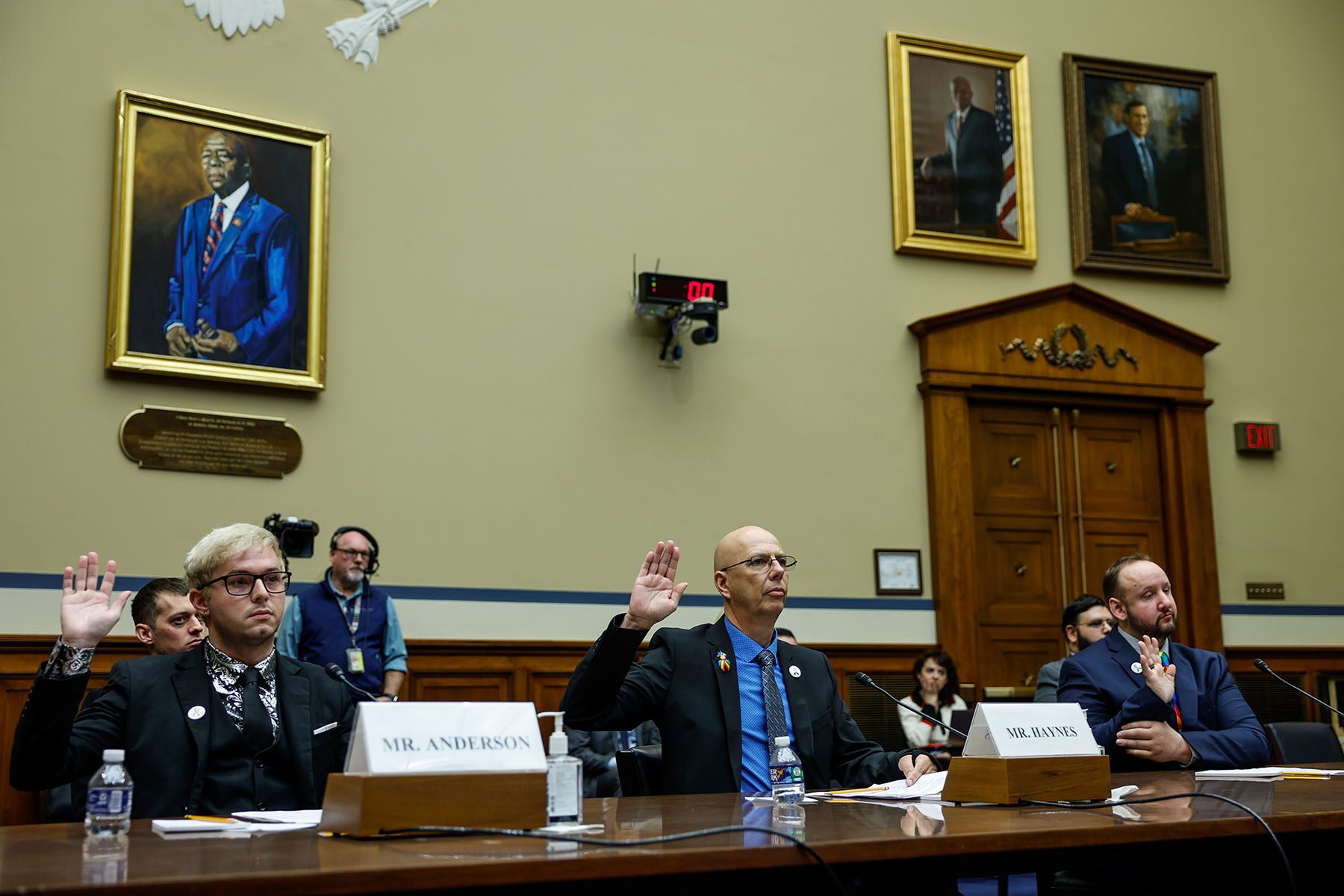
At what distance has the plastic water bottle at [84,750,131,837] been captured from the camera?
2258mm

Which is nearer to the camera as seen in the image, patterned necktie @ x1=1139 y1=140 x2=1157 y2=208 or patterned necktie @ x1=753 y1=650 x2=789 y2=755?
patterned necktie @ x1=753 y1=650 x2=789 y2=755

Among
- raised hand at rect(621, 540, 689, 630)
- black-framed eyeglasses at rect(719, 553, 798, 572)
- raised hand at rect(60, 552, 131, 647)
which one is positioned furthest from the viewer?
black-framed eyeglasses at rect(719, 553, 798, 572)

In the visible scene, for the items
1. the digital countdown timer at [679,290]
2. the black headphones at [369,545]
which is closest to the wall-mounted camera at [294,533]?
the black headphones at [369,545]

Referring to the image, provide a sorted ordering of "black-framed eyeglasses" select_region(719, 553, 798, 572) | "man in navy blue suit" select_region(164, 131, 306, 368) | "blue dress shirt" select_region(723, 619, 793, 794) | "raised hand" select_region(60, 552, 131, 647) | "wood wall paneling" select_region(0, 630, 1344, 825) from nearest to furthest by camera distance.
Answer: "raised hand" select_region(60, 552, 131, 647), "blue dress shirt" select_region(723, 619, 793, 794), "black-framed eyeglasses" select_region(719, 553, 798, 572), "wood wall paneling" select_region(0, 630, 1344, 825), "man in navy blue suit" select_region(164, 131, 306, 368)

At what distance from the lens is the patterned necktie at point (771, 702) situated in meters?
3.58

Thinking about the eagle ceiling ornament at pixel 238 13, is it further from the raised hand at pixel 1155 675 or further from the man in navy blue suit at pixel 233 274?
the raised hand at pixel 1155 675

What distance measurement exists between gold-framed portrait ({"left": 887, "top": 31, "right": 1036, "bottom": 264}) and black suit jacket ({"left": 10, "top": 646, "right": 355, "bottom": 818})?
19.0 feet

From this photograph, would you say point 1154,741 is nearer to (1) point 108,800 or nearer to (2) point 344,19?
(1) point 108,800

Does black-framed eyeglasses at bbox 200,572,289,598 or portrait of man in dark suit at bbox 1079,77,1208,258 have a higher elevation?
portrait of man in dark suit at bbox 1079,77,1208,258

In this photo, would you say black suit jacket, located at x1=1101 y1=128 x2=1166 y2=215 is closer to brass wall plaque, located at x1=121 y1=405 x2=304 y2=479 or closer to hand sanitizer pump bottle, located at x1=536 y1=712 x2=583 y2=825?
brass wall plaque, located at x1=121 y1=405 x2=304 y2=479

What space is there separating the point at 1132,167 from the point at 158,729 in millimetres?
7636

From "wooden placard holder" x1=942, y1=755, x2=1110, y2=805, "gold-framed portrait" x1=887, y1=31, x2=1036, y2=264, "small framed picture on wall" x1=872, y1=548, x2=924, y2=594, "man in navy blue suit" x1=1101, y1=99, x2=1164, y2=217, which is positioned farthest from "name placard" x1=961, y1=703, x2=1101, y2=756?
"man in navy blue suit" x1=1101, y1=99, x2=1164, y2=217

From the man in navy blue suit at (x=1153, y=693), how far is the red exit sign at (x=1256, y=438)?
4735 mm

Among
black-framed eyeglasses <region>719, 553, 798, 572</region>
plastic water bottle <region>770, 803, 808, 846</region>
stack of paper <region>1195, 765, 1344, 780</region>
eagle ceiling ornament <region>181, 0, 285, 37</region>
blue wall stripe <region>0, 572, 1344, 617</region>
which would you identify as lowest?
stack of paper <region>1195, 765, 1344, 780</region>
